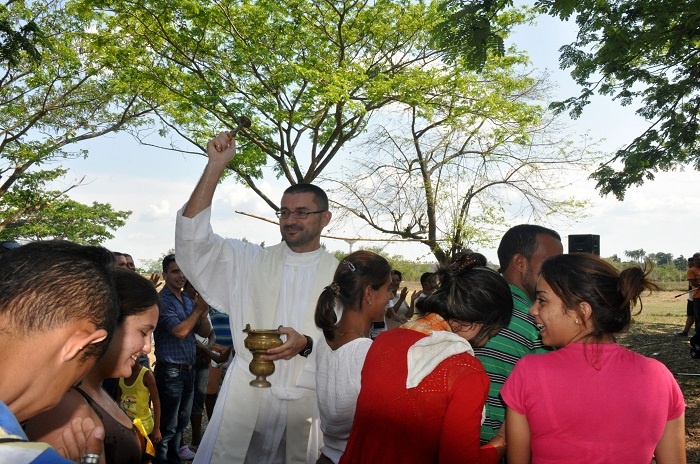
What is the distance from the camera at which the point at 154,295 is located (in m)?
2.34

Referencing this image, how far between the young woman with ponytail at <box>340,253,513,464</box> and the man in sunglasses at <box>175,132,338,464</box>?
918 mm

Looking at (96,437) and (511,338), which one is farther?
(511,338)

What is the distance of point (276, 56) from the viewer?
13.0 m

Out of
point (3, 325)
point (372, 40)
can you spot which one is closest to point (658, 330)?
point (372, 40)

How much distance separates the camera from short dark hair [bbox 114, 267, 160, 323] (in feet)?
7.27

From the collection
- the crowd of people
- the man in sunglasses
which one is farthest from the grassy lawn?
the crowd of people

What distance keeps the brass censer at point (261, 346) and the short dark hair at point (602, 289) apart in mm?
1411

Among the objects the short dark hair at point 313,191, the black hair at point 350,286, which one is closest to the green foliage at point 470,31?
the short dark hair at point 313,191

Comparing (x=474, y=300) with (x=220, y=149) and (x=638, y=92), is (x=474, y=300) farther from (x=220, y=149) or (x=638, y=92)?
(x=638, y=92)

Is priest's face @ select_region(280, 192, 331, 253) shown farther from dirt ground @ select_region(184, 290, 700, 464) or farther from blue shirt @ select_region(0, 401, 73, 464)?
dirt ground @ select_region(184, 290, 700, 464)

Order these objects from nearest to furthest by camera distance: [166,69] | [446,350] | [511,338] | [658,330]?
[446,350], [511,338], [166,69], [658,330]

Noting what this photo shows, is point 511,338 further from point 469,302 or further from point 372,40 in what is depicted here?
point 372,40

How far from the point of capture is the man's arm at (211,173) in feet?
10.4

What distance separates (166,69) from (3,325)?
13.1 meters
